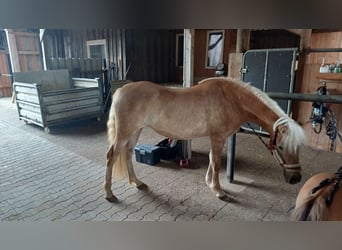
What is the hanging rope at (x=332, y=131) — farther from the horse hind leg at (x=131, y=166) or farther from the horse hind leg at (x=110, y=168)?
the horse hind leg at (x=110, y=168)

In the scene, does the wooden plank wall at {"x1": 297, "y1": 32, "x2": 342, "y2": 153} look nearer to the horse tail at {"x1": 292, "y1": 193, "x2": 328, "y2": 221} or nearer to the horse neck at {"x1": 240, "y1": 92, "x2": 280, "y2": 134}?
the horse neck at {"x1": 240, "y1": 92, "x2": 280, "y2": 134}

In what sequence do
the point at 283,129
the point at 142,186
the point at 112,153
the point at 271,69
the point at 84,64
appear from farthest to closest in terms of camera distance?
the point at 271,69
the point at 142,186
the point at 112,153
the point at 84,64
the point at 283,129

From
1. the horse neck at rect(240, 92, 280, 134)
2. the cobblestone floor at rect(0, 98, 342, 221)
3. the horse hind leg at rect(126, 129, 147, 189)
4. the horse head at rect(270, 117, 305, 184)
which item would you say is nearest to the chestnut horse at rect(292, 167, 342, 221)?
the horse head at rect(270, 117, 305, 184)

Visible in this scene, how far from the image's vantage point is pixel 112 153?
1.25 m

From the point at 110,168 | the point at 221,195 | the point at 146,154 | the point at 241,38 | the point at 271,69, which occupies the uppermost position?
the point at 241,38

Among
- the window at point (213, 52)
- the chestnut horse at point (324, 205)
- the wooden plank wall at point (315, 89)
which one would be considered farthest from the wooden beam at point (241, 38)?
the chestnut horse at point (324, 205)

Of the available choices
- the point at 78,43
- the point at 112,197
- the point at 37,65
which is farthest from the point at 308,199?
the point at 37,65

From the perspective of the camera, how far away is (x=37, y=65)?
1.26 m

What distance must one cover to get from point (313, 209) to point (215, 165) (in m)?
0.78

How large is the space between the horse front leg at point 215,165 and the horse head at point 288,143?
385 mm

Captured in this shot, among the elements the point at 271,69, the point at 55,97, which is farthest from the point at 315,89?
the point at 55,97

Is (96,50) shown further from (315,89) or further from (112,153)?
(315,89)
